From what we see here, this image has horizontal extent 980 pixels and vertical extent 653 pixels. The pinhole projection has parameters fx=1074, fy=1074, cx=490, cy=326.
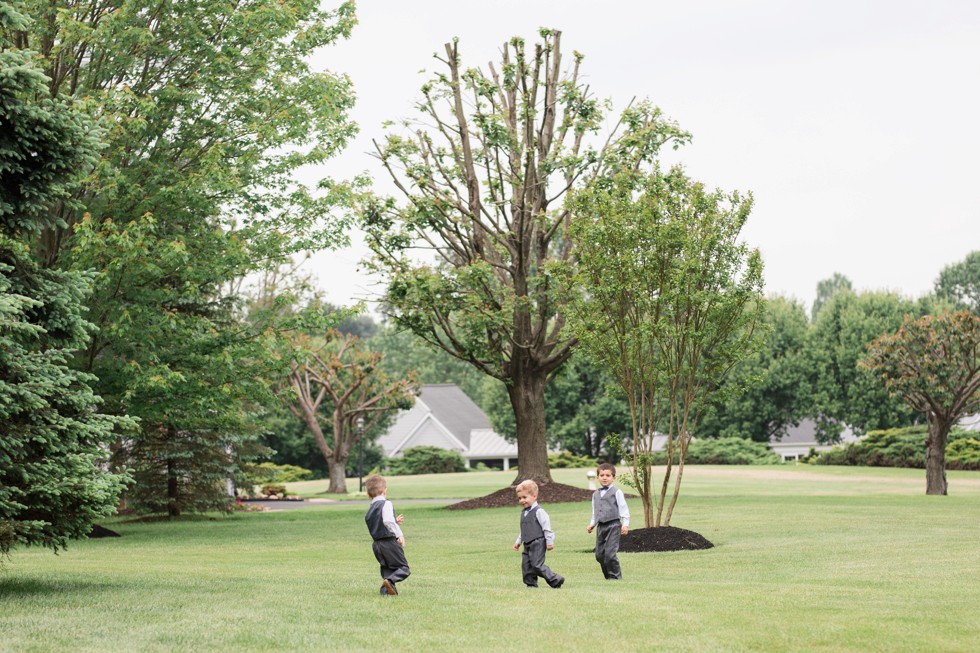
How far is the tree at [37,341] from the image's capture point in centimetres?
1081

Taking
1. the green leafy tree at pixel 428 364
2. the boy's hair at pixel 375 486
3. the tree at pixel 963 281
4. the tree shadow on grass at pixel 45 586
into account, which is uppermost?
the tree at pixel 963 281

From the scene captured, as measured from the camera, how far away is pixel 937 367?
3362cm

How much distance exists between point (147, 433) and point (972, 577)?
2171cm

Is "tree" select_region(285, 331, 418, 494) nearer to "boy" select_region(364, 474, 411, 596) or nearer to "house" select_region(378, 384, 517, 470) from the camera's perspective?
"boy" select_region(364, 474, 411, 596)

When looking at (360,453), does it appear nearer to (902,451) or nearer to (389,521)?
(902,451)

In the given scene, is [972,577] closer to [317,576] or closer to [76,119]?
[317,576]

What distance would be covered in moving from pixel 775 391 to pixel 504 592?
6143cm

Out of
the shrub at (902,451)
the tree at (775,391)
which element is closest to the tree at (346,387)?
the shrub at (902,451)

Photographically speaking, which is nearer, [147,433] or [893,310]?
[147,433]

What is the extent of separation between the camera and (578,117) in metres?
32.3

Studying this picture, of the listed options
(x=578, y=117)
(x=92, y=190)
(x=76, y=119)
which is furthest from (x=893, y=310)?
(x=76, y=119)

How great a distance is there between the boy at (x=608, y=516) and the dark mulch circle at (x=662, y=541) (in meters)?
4.93

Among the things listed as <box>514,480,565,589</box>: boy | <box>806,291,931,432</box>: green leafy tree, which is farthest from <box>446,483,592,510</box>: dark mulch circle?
<box>806,291,931,432</box>: green leafy tree

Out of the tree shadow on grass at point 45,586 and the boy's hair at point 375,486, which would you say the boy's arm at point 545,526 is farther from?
the tree shadow on grass at point 45,586
